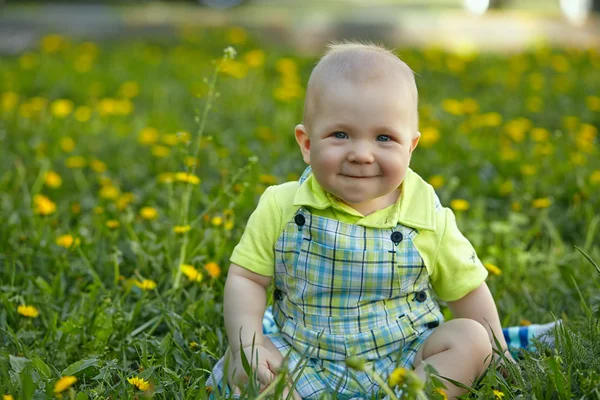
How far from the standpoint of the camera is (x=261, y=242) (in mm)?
1863

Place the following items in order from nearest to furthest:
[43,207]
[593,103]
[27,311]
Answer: [27,311]
[43,207]
[593,103]

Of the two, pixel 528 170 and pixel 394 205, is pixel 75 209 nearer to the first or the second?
pixel 394 205

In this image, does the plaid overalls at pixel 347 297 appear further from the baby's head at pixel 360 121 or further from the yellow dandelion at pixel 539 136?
the yellow dandelion at pixel 539 136

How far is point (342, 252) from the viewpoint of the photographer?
5.84ft

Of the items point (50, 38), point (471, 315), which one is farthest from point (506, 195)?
point (50, 38)

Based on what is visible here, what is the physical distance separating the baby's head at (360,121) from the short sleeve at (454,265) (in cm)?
18

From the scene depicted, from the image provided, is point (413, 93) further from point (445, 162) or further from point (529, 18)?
point (529, 18)

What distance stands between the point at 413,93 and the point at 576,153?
6.66 feet

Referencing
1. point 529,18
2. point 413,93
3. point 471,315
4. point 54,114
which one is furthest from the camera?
point 529,18

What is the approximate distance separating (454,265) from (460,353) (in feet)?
0.72

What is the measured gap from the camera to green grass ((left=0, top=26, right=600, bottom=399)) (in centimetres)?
190

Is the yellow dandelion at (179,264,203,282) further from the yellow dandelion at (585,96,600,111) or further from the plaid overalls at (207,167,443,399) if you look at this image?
the yellow dandelion at (585,96,600,111)

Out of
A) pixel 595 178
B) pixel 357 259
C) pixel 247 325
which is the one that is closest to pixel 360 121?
pixel 357 259

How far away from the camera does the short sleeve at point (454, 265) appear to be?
1839mm
